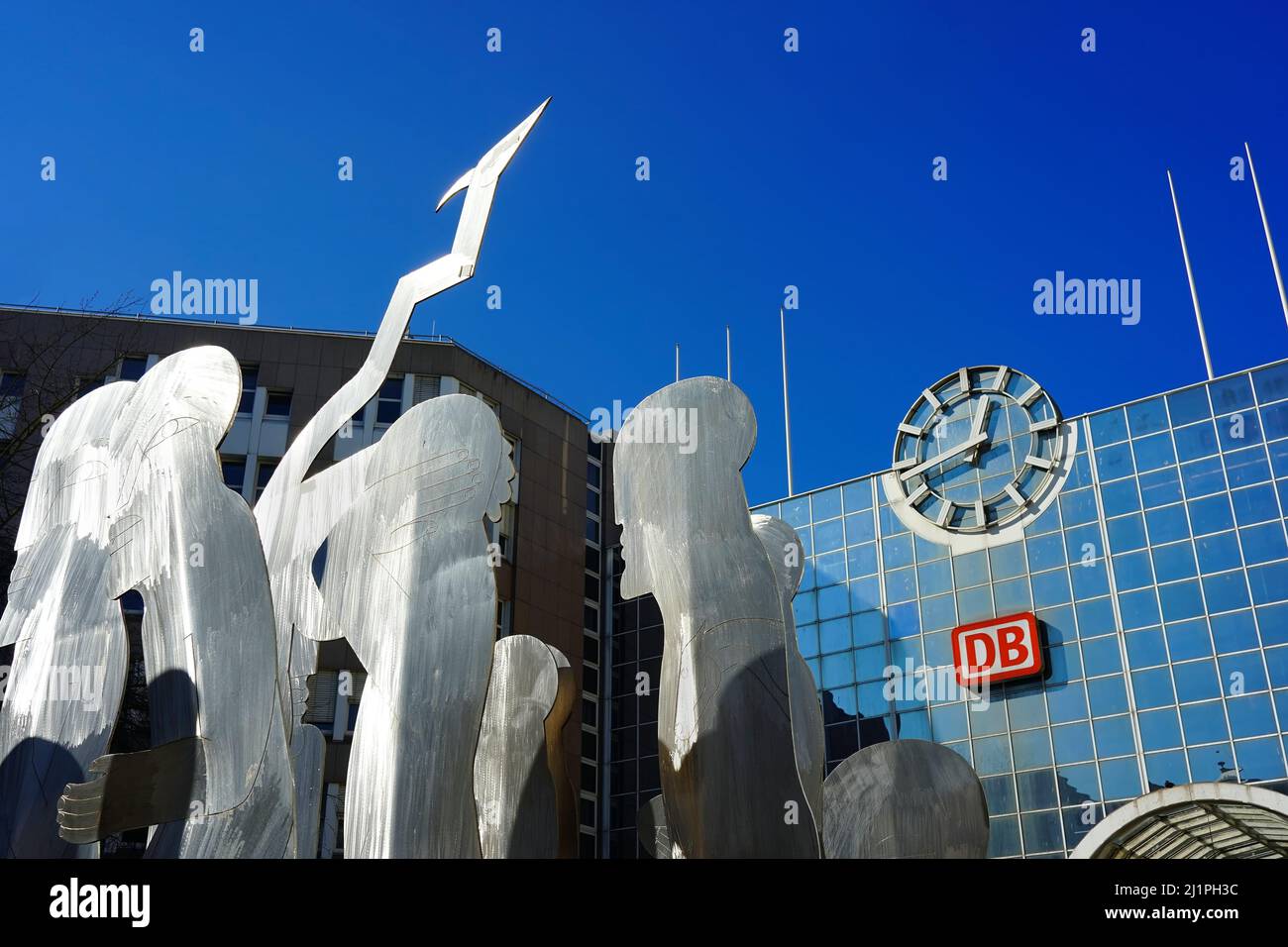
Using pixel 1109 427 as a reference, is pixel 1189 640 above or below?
below

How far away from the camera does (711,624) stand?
32.0 ft

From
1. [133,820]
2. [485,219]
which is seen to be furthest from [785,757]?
[485,219]

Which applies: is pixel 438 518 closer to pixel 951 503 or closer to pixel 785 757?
pixel 785 757

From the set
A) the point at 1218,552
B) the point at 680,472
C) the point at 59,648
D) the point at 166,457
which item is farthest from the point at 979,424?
the point at 59,648

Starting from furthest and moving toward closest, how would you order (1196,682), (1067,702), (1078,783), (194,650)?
1. (1067,702)
2. (1078,783)
3. (1196,682)
4. (194,650)

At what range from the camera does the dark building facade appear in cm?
3247

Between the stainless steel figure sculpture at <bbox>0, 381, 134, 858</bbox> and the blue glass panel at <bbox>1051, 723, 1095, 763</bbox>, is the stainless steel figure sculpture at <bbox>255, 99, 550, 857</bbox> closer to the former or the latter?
the stainless steel figure sculpture at <bbox>0, 381, 134, 858</bbox>

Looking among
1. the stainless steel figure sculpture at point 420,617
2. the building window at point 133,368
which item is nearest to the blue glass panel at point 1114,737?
the stainless steel figure sculpture at point 420,617

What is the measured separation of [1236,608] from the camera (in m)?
28.9

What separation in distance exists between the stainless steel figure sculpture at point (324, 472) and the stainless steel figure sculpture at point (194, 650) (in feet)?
3.88

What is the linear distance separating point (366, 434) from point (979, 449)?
685 inches

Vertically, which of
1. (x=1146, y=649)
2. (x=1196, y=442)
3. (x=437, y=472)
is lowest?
(x=437, y=472)

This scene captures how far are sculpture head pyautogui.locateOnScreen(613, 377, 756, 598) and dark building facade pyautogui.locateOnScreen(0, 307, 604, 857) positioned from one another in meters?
21.4

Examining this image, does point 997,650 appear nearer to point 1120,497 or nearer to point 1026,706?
point 1026,706
